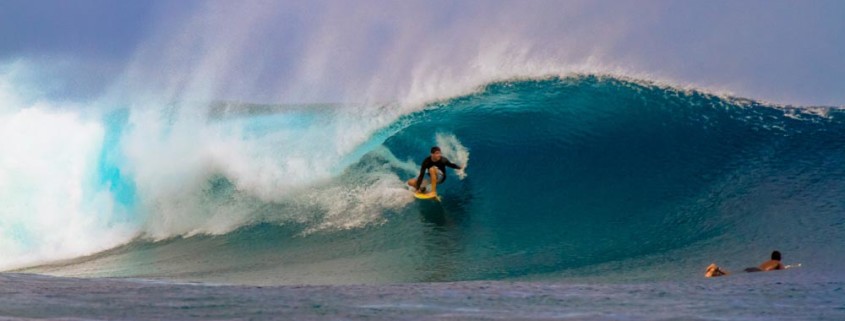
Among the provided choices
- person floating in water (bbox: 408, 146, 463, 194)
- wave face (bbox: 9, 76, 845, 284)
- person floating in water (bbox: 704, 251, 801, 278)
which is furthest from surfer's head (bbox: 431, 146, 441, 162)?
person floating in water (bbox: 704, 251, 801, 278)

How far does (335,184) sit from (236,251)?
1967 millimetres

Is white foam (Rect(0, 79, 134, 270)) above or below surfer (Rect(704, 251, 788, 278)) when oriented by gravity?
above

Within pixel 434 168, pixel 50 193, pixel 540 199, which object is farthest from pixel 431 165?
pixel 50 193

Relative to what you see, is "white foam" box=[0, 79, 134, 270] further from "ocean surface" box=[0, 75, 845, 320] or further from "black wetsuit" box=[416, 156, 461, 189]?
"black wetsuit" box=[416, 156, 461, 189]

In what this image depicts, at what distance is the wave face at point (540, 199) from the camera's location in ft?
31.3

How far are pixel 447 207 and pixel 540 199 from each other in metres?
1.16

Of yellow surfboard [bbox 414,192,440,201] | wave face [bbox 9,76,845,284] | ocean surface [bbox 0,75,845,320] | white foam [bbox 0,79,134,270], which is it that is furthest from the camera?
white foam [bbox 0,79,134,270]

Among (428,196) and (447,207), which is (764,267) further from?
(428,196)

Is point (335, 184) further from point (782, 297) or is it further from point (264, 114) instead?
point (782, 297)

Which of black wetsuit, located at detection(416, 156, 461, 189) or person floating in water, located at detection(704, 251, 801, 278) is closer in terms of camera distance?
person floating in water, located at detection(704, 251, 801, 278)

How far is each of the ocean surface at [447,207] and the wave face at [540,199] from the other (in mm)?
35

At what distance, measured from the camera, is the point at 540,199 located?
1170cm

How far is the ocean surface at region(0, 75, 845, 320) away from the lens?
19.9 ft

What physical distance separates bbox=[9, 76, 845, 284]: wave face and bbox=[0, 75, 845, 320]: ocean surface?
0.11 feet
